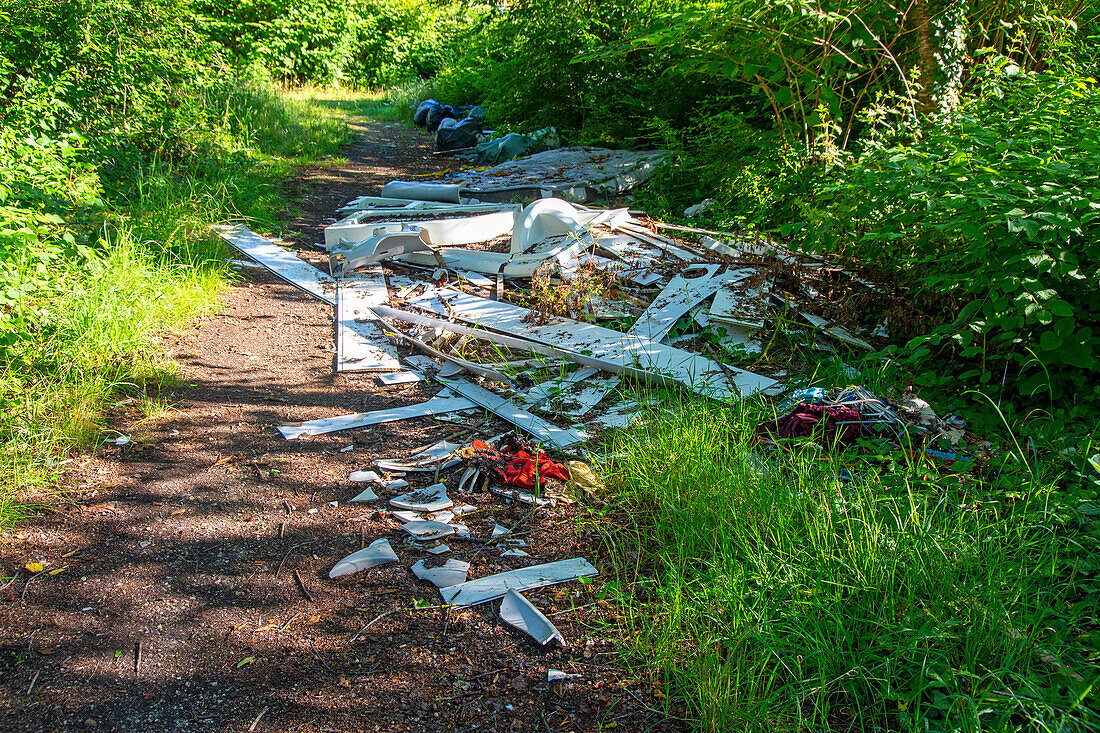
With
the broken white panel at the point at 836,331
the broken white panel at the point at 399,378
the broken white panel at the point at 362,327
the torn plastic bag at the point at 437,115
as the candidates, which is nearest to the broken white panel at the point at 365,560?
the broken white panel at the point at 399,378

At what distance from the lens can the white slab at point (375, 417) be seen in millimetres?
3822

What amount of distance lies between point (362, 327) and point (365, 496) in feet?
7.73

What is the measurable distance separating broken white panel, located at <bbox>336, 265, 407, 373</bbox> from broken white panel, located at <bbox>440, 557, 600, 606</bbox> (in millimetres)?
2308

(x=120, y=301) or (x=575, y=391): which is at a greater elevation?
(x=120, y=301)

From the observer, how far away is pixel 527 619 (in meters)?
2.45

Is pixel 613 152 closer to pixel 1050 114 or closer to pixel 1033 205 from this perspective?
pixel 1050 114

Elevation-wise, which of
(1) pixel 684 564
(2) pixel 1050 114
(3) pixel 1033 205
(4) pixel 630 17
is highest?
(4) pixel 630 17

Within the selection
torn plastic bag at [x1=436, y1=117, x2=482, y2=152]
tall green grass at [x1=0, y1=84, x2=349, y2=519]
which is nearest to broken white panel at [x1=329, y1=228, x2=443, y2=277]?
tall green grass at [x1=0, y1=84, x2=349, y2=519]

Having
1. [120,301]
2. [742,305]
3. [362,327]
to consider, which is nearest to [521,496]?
[742,305]

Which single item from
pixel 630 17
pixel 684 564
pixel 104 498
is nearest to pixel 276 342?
pixel 104 498

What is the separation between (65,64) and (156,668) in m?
6.96

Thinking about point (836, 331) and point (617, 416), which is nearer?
point (617, 416)

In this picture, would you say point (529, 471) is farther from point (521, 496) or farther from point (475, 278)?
point (475, 278)

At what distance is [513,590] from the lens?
259cm
